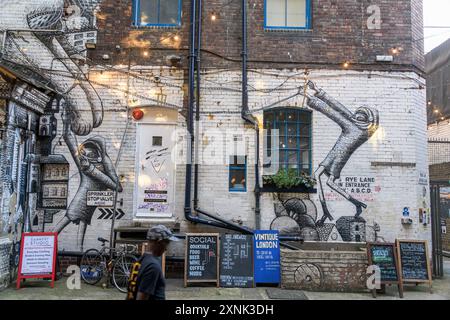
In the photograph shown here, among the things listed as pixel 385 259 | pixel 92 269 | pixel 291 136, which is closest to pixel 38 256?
pixel 92 269

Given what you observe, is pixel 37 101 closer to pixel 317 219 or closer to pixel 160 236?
pixel 160 236

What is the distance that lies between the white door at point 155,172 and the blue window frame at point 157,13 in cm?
248

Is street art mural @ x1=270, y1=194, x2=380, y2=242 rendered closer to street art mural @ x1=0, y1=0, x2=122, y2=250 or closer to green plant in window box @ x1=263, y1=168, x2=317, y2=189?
green plant in window box @ x1=263, y1=168, x2=317, y2=189

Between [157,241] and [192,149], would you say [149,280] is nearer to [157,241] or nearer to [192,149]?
[157,241]

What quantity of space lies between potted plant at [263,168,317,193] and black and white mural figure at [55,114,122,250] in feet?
11.0

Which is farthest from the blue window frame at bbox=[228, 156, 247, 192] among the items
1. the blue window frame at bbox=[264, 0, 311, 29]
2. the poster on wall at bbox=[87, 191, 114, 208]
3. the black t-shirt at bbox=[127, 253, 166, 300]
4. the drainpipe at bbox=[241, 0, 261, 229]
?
the black t-shirt at bbox=[127, 253, 166, 300]

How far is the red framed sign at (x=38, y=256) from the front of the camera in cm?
717

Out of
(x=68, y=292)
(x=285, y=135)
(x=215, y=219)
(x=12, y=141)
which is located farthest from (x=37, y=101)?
(x=285, y=135)

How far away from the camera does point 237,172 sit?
8.48 metres

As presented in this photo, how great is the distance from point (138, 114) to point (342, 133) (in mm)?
4738

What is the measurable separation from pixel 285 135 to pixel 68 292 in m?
5.65

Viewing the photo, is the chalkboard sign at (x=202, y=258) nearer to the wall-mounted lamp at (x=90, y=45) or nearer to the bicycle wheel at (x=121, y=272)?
the bicycle wheel at (x=121, y=272)

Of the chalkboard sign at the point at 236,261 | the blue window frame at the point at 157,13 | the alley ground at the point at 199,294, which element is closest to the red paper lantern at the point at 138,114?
the blue window frame at the point at 157,13

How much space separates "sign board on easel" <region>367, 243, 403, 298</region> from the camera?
729 centimetres
